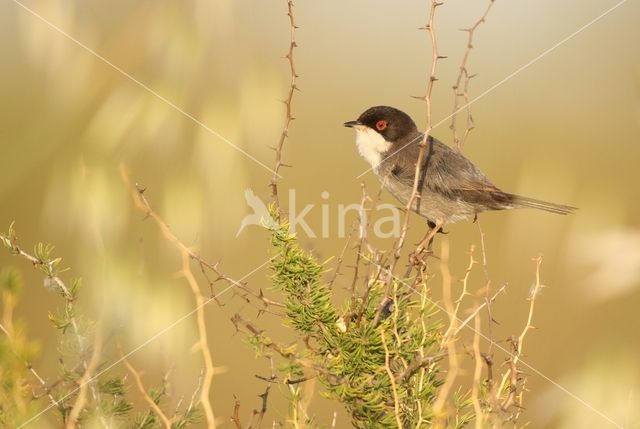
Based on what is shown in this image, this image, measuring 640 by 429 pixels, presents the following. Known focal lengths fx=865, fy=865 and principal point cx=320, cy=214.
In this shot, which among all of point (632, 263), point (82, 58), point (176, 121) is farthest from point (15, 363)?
point (632, 263)

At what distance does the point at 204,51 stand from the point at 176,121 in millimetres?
290

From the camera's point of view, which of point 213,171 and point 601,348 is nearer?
point 601,348

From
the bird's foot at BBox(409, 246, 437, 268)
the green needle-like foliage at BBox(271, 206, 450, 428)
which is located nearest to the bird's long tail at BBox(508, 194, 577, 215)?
the bird's foot at BBox(409, 246, 437, 268)

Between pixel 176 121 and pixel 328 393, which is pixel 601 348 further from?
pixel 176 121

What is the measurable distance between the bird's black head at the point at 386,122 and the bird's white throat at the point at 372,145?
0.10 ft

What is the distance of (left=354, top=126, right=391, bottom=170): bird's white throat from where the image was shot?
16.5 feet

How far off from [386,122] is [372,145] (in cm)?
17

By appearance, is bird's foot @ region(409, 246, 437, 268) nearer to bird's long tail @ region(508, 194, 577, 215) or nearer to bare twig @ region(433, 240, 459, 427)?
bird's long tail @ region(508, 194, 577, 215)

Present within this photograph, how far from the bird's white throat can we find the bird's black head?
30mm

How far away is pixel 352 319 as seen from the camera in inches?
84.2

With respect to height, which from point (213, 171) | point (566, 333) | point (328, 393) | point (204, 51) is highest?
point (204, 51)

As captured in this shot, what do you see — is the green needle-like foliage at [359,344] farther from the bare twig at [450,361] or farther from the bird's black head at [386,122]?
the bird's black head at [386,122]

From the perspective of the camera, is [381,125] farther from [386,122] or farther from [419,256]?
[419,256]

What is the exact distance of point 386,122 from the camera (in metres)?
5.08
